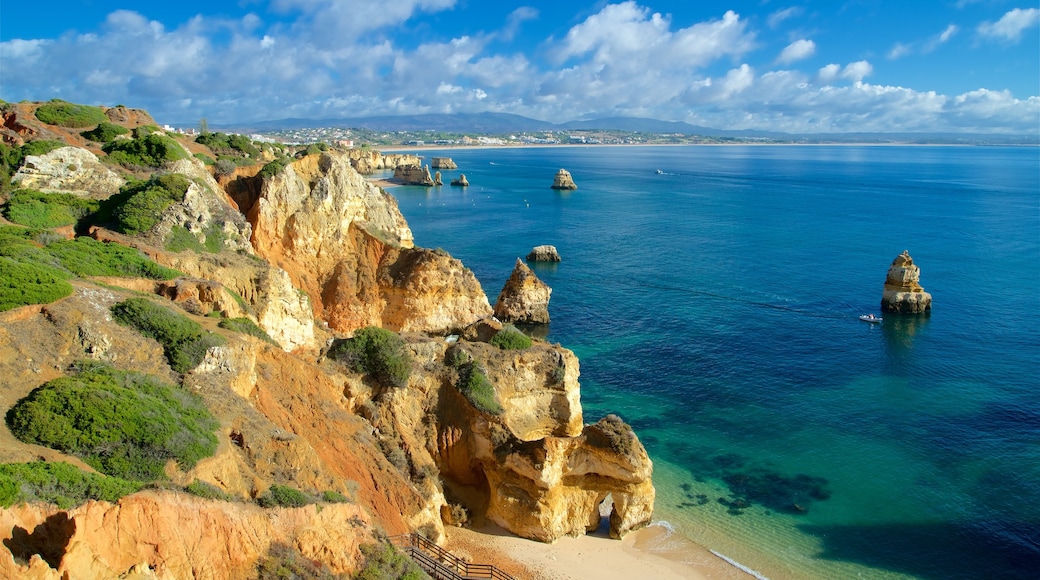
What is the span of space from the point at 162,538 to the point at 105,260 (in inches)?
593

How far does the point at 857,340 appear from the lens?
4856 centimetres

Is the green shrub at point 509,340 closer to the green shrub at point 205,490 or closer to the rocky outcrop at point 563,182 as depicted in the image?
the green shrub at point 205,490

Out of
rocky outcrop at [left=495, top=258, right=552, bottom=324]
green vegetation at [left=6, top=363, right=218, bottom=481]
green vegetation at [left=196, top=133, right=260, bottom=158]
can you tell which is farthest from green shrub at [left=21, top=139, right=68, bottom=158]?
rocky outcrop at [left=495, top=258, right=552, bottom=324]

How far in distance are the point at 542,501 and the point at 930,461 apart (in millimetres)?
19110

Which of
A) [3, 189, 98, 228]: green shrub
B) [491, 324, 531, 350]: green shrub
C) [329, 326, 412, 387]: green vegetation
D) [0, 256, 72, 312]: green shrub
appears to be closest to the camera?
[0, 256, 72, 312]: green shrub

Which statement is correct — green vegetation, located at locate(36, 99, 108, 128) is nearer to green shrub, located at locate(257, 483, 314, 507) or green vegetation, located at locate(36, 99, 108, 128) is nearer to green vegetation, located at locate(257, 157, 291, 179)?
green vegetation, located at locate(257, 157, 291, 179)

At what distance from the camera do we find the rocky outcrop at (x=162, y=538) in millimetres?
11047

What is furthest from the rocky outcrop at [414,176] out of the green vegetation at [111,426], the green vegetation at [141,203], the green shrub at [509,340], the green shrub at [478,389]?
the green vegetation at [111,426]

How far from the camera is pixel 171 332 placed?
19109 millimetres

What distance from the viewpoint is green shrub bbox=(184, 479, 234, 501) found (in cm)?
1396

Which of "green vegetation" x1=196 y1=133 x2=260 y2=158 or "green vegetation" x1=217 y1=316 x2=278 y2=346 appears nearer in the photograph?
"green vegetation" x1=217 y1=316 x2=278 y2=346

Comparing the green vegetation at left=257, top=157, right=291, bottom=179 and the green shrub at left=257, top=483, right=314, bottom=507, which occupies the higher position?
the green vegetation at left=257, top=157, right=291, bottom=179

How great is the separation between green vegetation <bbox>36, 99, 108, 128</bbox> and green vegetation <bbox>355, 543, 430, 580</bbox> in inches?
1666

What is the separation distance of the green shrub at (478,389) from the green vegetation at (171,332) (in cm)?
938
